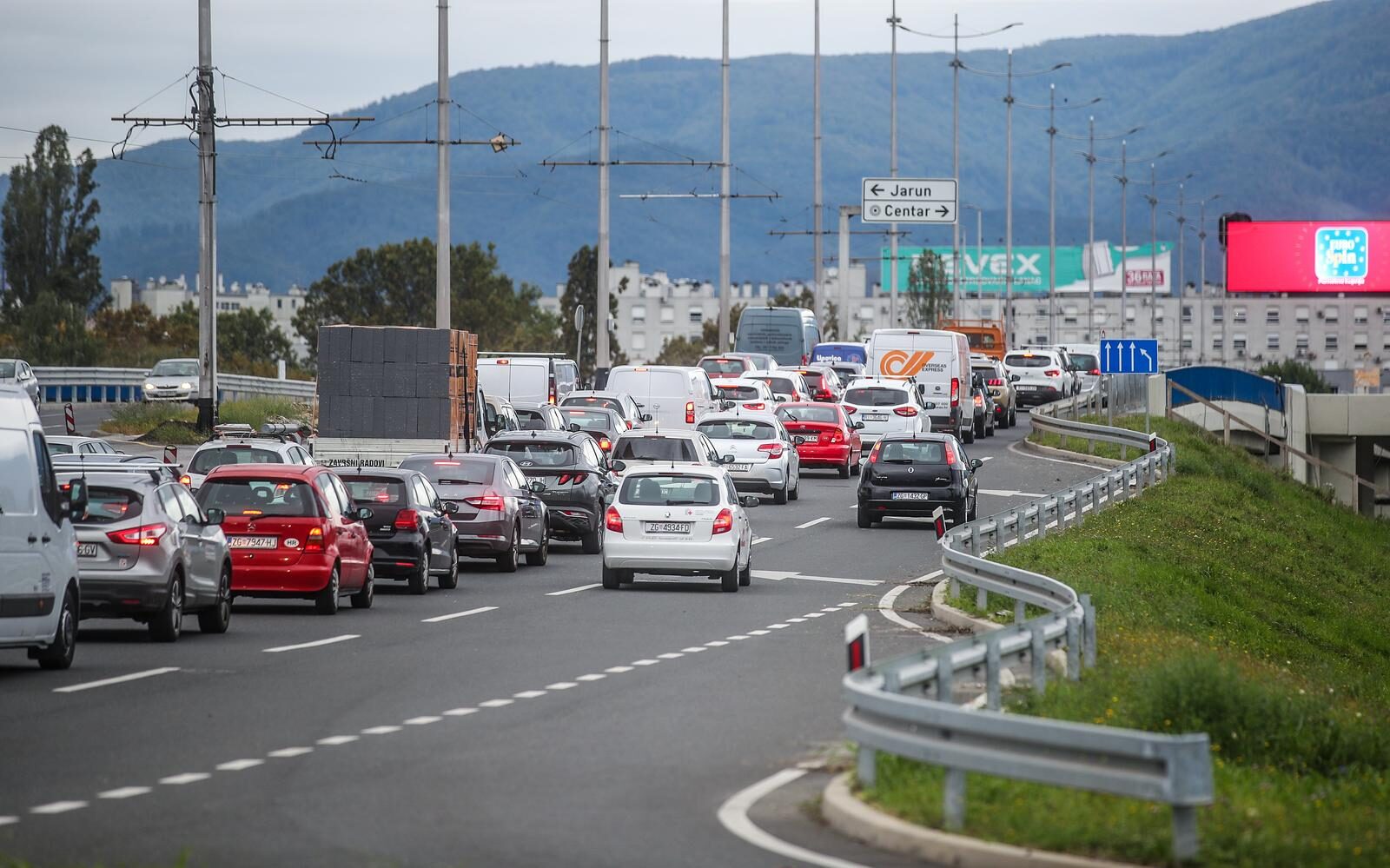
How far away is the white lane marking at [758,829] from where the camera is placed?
9445 mm

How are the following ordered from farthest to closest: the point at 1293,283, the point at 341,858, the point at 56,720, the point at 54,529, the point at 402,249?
the point at 402,249 < the point at 1293,283 < the point at 54,529 < the point at 56,720 < the point at 341,858

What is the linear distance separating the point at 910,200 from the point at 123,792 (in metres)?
73.6

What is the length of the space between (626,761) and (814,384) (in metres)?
49.8

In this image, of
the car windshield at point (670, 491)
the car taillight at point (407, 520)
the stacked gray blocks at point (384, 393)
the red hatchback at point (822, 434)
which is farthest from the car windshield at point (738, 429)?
the car taillight at point (407, 520)

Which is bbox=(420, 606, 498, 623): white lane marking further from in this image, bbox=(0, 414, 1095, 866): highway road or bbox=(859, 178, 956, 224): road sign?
bbox=(859, 178, 956, 224): road sign

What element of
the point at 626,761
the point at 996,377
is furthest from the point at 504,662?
the point at 996,377

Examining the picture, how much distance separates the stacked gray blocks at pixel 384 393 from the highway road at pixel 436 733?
1121 cm

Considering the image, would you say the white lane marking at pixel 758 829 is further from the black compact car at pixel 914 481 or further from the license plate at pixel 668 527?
the black compact car at pixel 914 481

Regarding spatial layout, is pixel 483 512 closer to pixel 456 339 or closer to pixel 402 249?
pixel 456 339

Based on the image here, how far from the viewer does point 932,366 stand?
57.6m

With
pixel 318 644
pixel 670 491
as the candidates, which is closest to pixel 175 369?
pixel 670 491

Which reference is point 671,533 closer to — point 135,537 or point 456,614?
point 456,614

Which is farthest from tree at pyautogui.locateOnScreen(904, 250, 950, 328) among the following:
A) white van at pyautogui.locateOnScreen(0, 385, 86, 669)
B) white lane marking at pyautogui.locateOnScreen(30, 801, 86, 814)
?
white lane marking at pyautogui.locateOnScreen(30, 801, 86, 814)

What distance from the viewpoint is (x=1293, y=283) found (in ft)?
327
